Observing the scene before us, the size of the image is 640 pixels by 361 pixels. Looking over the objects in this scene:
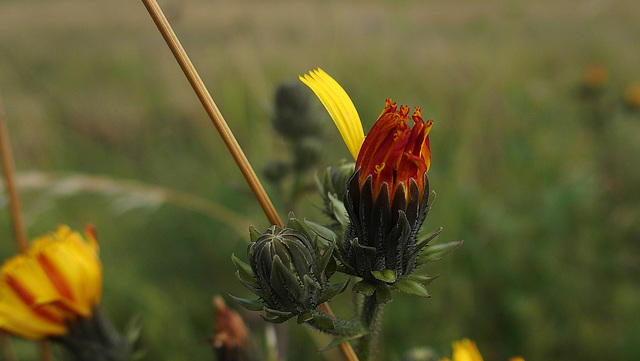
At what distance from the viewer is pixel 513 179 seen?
460 cm

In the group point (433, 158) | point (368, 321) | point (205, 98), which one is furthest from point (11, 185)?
point (433, 158)

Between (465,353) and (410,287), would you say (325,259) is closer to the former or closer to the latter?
(410,287)

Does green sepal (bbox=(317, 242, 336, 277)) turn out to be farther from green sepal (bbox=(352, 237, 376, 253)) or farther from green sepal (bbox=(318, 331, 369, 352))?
green sepal (bbox=(318, 331, 369, 352))

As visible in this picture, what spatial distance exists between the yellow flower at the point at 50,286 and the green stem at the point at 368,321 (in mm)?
1081

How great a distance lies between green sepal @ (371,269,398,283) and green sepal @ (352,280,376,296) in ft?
0.11

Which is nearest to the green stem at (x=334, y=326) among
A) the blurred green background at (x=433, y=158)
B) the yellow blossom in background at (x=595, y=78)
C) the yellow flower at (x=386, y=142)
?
the yellow flower at (x=386, y=142)

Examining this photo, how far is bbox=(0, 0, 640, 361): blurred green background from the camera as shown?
3.30m

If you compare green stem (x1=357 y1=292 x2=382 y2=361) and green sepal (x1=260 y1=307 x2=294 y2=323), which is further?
green stem (x1=357 y1=292 x2=382 y2=361)

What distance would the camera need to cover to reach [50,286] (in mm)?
1812

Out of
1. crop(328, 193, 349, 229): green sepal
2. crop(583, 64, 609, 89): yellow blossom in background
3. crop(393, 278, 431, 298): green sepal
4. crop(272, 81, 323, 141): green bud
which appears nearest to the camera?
crop(393, 278, 431, 298): green sepal

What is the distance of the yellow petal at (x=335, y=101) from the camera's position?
989mm

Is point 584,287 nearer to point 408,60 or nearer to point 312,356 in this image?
point 312,356

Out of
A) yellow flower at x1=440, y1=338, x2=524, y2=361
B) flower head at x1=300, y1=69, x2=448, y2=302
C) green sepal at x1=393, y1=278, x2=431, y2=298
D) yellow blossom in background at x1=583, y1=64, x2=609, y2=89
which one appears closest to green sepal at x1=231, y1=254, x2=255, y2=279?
flower head at x1=300, y1=69, x2=448, y2=302

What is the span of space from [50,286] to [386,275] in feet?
4.31
